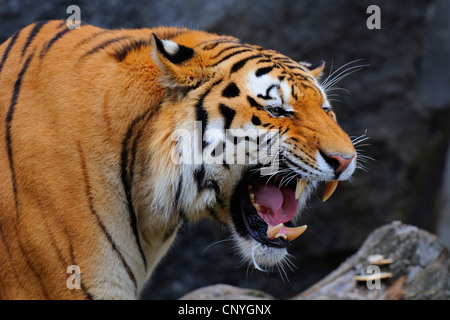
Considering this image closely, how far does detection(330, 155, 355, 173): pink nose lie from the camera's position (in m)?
1.72

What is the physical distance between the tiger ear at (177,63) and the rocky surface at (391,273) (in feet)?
4.11

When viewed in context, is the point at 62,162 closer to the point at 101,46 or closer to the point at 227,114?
the point at 101,46

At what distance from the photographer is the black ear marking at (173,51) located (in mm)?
1730

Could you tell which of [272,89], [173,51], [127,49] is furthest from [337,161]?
[127,49]

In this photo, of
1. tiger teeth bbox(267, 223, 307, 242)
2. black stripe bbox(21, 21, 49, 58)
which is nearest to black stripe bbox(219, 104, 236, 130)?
tiger teeth bbox(267, 223, 307, 242)

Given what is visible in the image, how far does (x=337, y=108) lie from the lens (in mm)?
3873

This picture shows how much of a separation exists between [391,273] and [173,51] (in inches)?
61.4

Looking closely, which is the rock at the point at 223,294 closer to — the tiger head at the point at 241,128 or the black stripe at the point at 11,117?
the tiger head at the point at 241,128

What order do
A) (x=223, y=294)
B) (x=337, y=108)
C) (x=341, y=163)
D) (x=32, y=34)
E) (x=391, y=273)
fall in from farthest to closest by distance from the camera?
(x=337, y=108), (x=223, y=294), (x=391, y=273), (x=32, y=34), (x=341, y=163)

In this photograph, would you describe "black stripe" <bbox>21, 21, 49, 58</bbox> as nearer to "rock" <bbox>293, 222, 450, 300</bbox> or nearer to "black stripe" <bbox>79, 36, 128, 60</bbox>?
"black stripe" <bbox>79, 36, 128, 60</bbox>

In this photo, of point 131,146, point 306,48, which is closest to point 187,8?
point 306,48

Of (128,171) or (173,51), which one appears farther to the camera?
(128,171)
